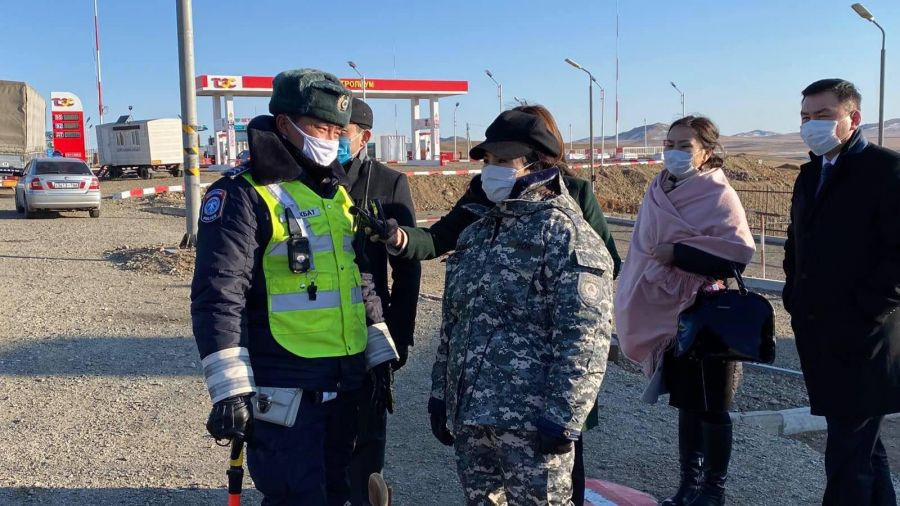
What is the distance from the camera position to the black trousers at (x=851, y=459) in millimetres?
3359

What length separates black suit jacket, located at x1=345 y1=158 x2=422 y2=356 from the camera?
137 inches

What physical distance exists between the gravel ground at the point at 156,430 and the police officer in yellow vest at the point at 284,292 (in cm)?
146

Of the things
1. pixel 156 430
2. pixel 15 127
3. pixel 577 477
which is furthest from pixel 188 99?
pixel 15 127

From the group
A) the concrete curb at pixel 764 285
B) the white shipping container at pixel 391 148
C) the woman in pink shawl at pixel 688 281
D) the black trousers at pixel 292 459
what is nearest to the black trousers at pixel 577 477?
the woman in pink shawl at pixel 688 281

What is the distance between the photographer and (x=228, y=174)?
276 centimetres

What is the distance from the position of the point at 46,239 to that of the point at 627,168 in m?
27.8

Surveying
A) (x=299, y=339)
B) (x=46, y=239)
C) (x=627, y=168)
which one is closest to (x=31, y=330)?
(x=299, y=339)

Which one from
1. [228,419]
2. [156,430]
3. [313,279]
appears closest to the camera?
→ [228,419]

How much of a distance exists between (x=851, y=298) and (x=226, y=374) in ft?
8.18

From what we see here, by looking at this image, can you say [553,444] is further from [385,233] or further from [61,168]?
[61,168]

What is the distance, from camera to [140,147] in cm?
3516

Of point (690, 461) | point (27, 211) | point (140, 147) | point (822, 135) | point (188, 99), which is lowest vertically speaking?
point (690, 461)

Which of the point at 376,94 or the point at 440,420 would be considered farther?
the point at 376,94

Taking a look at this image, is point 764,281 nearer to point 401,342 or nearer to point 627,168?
point 401,342
